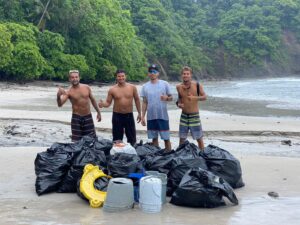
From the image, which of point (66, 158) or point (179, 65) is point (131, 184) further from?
point (179, 65)

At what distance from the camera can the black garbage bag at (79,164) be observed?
5879 millimetres

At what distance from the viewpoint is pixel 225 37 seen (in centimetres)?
7869

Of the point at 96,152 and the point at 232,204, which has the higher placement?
the point at 96,152

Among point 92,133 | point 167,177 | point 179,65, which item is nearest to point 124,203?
point 167,177

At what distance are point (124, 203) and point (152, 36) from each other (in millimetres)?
57889

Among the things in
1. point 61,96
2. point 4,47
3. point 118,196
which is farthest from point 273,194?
point 4,47

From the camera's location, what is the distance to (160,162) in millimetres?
6102

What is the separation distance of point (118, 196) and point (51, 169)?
1.30 meters

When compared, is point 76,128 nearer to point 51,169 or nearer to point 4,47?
point 51,169

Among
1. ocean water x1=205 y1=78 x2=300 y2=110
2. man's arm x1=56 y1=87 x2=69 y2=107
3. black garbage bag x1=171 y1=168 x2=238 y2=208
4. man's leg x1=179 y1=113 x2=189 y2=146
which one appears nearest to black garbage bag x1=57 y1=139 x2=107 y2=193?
black garbage bag x1=171 y1=168 x2=238 y2=208

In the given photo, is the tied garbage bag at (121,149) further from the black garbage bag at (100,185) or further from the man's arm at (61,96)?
the man's arm at (61,96)

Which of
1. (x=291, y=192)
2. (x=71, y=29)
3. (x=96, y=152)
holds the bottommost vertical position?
(x=291, y=192)

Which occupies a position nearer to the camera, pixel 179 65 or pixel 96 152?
pixel 96 152

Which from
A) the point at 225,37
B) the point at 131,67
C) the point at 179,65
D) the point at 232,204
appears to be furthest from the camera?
the point at 225,37
